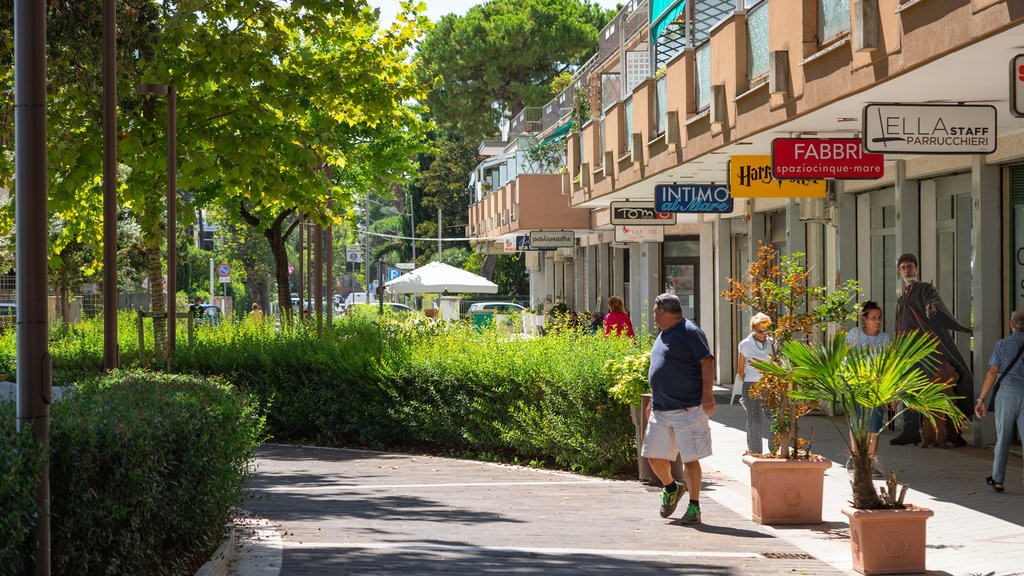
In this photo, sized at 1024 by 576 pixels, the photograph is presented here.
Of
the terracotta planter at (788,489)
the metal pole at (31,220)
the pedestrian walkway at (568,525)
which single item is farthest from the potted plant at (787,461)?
the metal pole at (31,220)

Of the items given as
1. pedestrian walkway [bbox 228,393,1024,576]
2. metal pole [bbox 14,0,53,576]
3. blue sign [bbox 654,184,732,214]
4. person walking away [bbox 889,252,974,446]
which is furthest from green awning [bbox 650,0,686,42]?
metal pole [bbox 14,0,53,576]

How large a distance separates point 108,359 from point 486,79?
1823 inches

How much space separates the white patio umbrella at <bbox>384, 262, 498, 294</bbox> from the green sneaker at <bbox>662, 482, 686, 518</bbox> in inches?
1280

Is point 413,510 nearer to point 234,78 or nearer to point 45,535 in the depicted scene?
point 45,535

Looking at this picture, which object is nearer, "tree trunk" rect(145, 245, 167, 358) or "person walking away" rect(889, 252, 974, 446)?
"person walking away" rect(889, 252, 974, 446)

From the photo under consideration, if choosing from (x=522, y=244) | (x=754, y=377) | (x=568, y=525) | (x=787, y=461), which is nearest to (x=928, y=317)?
(x=754, y=377)

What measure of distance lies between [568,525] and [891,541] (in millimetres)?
2694

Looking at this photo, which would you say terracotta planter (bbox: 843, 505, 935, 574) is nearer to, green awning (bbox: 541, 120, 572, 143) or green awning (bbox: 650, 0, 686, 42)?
green awning (bbox: 650, 0, 686, 42)

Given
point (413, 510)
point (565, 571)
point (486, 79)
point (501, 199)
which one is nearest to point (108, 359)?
point (413, 510)

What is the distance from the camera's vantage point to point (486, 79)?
190 feet

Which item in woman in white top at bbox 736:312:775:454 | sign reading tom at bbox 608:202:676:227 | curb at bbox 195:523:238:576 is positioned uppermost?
sign reading tom at bbox 608:202:676:227

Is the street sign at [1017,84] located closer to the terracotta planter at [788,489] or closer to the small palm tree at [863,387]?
the small palm tree at [863,387]

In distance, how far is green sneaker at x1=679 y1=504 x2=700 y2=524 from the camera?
1014cm

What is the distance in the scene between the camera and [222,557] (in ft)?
25.6
